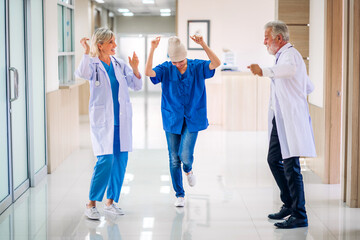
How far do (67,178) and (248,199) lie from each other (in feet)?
6.45

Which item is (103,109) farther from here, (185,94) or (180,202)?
(180,202)

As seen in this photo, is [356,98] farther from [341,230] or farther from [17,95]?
[17,95]

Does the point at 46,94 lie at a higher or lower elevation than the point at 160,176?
higher

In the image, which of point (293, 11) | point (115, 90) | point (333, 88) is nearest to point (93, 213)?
point (115, 90)

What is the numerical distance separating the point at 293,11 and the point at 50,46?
299 cm

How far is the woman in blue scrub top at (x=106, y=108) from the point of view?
4.04 m

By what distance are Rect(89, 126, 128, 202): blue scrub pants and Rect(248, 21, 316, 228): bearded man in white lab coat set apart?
1187 millimetres

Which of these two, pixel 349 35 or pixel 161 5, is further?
pixel 161 5

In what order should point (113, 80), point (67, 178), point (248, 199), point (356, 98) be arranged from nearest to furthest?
point (113, 80) < point (356, 98) < point (248, 199) < point (67, 178)

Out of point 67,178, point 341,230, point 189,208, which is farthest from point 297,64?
point 67,178

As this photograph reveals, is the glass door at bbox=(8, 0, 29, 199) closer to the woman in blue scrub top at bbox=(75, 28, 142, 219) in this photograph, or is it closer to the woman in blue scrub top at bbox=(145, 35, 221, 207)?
the woman in blue scrub top at bbox=(75, 28, 142, 219)

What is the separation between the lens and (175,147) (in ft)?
14.3

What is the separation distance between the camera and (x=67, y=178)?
5.66 meters

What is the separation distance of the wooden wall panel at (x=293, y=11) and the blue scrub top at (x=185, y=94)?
289cm
